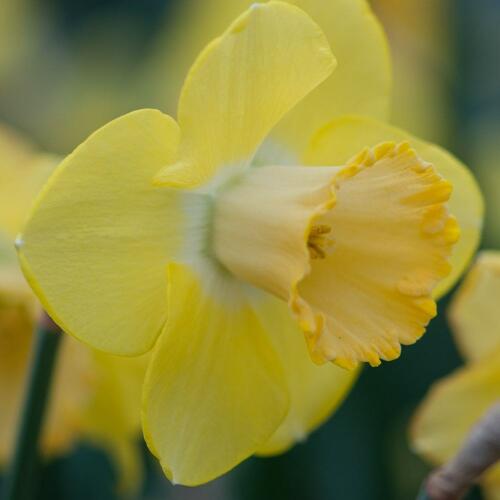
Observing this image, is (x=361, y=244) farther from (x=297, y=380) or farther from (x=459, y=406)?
(x=459, y=406)

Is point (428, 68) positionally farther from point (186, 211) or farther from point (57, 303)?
point (57, 303)

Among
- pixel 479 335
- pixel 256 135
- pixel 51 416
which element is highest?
pixel 256 135

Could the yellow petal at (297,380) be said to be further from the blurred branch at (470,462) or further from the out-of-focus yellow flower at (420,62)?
the out-of-focus yellow flower at (420,62)

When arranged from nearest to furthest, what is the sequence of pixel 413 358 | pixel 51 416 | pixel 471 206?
pixel 471 206, pixel 51 416, pixel 413 358

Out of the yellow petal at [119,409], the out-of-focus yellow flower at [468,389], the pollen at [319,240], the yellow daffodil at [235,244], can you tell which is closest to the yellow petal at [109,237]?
the yellow daffodil at [235,244]

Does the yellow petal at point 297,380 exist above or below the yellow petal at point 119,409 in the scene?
above

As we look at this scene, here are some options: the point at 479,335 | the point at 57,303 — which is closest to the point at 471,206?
the point at 479,335
